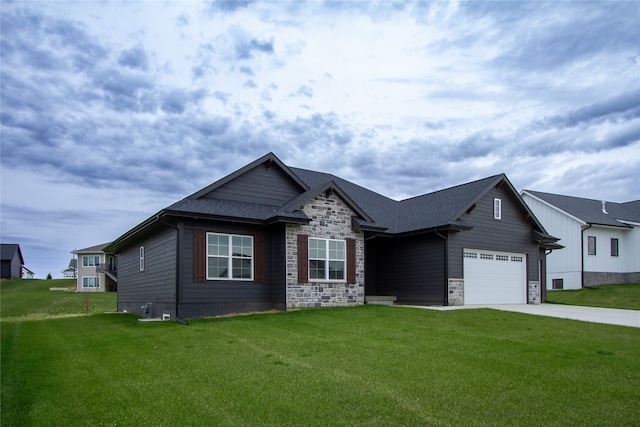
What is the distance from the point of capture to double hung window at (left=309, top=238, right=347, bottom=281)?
17812mm

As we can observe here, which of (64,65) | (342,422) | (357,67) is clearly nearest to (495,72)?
(357,67)

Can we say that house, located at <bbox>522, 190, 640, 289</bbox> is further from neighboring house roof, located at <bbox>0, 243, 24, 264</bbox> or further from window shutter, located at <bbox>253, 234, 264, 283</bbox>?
neighboring house roof, located at <bbox>0, 243, 24, 264</bbox>

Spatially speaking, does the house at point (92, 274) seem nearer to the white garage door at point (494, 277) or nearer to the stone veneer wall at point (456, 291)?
the white garage door at point (494, 277)

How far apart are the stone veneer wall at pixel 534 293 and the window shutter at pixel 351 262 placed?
8.90 m

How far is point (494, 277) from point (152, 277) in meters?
13.7

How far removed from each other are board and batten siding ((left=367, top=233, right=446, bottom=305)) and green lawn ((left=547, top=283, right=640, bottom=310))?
26.7 ft

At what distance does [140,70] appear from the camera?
49.8 feet

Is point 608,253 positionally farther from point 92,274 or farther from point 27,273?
point 27,273

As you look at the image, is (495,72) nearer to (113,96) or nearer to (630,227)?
(113,96)

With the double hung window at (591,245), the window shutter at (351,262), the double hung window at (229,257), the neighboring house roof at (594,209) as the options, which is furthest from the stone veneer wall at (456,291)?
the double hung window at (591,245)

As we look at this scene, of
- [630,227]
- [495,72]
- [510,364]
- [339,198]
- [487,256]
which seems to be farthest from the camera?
[630,227]

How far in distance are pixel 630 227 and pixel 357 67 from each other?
2437 cm

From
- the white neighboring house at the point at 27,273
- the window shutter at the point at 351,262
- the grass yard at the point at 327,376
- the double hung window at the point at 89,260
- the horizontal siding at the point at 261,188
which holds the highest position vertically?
the horizontal siding at the point at 261,188

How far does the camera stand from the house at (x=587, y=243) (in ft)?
101
